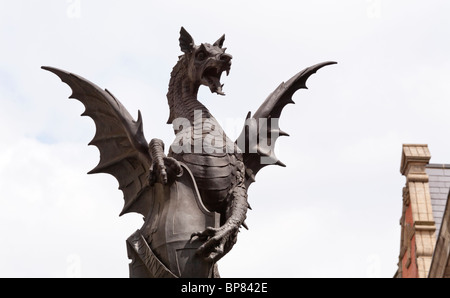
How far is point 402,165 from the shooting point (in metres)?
24.1

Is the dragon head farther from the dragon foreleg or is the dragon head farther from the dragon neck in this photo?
the dragon foreleg

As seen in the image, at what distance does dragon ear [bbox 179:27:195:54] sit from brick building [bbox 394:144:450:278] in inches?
542

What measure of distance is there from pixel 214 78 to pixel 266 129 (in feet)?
3.20

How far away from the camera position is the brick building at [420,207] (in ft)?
71.2

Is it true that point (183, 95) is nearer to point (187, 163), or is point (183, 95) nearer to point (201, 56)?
point (201, 56)

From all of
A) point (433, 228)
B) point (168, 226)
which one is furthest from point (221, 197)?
point (433, 228)

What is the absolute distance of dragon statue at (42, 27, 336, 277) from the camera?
8062 mm

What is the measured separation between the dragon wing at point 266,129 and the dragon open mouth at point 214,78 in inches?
22.6

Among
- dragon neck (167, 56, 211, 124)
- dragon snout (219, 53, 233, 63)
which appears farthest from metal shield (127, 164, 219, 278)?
dragon snout (219, 53, 233, 63)

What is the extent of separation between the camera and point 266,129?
9.39m

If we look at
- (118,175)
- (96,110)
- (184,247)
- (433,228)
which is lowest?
(433,228)

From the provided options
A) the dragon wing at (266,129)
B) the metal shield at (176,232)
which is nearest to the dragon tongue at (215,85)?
the dragon wing at (266,129)
